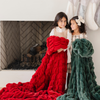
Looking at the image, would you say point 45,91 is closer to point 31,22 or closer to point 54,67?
point 54,67

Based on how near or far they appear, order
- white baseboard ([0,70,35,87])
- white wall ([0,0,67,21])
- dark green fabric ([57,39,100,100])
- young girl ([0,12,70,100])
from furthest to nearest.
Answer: white baseboard ([0,70,35,87]) → white wall ([0,0,67,21]) → young girl ([0,12,70,100]) → dark green fabric ([57,39,100,100])

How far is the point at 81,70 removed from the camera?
1129 millimetres

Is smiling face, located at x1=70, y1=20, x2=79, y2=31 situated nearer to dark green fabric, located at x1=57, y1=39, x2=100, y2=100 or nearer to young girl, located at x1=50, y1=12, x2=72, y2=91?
young girl, located at x1=50, y1=12, x2=72, y2=91

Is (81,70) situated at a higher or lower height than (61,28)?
lower

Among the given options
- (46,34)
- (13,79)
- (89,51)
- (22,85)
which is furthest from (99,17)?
(13,79)

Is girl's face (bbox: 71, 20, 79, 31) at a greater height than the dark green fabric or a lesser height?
greater

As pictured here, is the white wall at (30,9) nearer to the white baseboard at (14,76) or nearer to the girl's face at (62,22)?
the girl's face at (62,22)

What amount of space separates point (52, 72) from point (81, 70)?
0.31 meters

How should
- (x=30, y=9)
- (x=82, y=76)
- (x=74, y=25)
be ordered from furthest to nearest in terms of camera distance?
(x=30, y=9) < (x=74, y=25) < (x=82, y=76)

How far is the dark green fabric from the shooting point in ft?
3.48

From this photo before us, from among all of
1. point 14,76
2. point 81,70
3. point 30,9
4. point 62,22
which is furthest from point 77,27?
point 14,76

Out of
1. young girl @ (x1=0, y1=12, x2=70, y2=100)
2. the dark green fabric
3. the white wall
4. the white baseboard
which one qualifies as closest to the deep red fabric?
young girl @ (x1=0, y1=12, x2=70, y2=100)

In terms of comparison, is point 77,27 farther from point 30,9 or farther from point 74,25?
point 30,9

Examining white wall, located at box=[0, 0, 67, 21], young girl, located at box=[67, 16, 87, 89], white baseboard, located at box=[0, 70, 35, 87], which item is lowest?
white baseboard, located at box=[0, 70, 35, 87]
